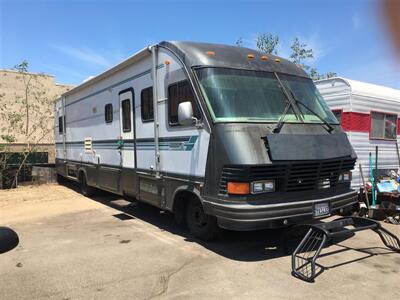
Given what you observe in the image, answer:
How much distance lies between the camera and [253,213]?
5.23 meters

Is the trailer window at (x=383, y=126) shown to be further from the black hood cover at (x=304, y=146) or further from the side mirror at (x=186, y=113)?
the side mirror at (x=186, y=113)

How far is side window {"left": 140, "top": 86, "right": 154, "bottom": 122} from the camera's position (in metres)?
7.24

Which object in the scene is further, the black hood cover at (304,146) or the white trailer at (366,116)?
the white trailer at (366,116)

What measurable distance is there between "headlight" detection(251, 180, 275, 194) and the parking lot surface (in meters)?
Result: 0.91

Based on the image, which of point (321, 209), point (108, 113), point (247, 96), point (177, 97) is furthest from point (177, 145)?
point (108, 113)

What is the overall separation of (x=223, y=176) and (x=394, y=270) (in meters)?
2.29

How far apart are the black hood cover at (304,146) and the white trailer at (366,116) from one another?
3451mm

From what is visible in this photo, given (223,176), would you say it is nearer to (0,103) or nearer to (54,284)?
(54,284)

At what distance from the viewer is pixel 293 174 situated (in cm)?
551

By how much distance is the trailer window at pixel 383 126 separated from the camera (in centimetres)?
991

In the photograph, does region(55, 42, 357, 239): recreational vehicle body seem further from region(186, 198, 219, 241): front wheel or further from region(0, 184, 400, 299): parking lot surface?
region(0, 184, 400, 299): parking lot surface

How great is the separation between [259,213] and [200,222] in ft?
4.39

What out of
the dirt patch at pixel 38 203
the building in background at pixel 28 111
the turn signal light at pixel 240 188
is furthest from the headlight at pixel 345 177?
the building in background at pixel 28 111

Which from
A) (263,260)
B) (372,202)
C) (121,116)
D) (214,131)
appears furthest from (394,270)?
(121,116)
